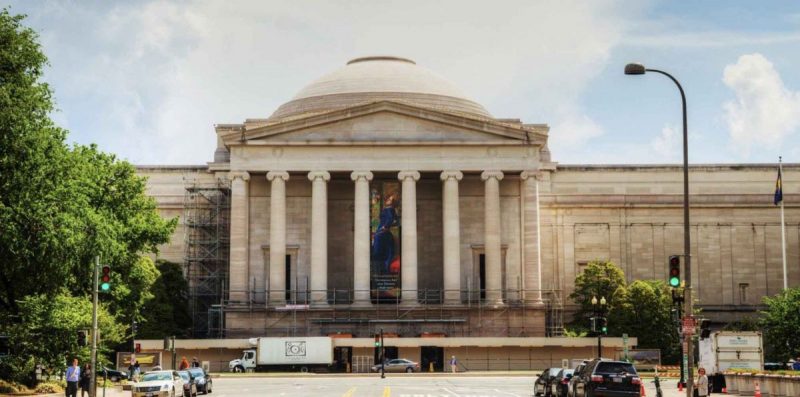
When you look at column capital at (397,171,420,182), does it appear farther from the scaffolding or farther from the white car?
the white car

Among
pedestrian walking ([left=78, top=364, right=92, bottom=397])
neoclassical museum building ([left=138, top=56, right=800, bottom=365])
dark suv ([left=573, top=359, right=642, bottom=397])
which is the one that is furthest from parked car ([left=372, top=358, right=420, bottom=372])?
dark suv ([left=573, top=359, right=642, bottom=397])

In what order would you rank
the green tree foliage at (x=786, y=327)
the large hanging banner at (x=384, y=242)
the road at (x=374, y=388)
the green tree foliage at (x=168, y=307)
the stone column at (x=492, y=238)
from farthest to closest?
the large hanging banner at (x=384, y=242)
the stone column at (x=492, y=238)
the green tree foliage at (x=168, y=307)
the green tree foliage at (x=786, y=327)
the road at (x=374, y=388)

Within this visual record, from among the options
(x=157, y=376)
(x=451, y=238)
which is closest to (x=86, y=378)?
(x=157, y=376)

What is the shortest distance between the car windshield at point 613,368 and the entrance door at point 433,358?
166 ft

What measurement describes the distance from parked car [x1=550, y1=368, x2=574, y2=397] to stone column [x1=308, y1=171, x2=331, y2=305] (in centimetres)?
4946

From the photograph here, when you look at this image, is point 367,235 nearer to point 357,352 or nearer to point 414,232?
point 414,232

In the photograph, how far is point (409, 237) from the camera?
10288cm

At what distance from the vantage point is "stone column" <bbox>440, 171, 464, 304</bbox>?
102 m

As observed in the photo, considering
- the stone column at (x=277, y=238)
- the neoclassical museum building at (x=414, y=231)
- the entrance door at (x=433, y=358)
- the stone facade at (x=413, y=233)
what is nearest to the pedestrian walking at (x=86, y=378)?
the neoclassical museum building at (x=414, y=231)

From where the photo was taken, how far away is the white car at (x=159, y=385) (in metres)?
51.1

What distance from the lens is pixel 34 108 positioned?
5409 centimetres

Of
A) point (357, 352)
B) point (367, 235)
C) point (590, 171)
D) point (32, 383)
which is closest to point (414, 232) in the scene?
point (367, 235)

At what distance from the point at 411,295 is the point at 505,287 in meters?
9.15

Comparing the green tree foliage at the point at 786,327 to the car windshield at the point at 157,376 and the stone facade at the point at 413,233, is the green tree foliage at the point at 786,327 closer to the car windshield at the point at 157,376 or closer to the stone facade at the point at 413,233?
the stone facade at the point at 413,233
